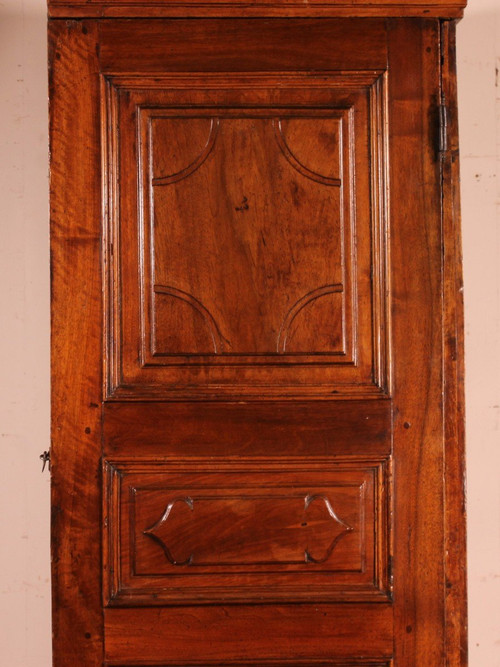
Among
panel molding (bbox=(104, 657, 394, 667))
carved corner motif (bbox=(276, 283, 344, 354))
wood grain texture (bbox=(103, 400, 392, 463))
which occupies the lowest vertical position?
panel molding (bbox=(104, 657, 394, 667))

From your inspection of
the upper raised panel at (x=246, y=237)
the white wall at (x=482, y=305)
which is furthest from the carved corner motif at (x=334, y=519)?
the white wall at (x=482, y=305)

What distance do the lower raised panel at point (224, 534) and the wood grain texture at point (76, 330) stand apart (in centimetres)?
5

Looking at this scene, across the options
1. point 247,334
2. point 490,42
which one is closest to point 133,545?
point 247,334

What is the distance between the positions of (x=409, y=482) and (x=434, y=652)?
0.33 m

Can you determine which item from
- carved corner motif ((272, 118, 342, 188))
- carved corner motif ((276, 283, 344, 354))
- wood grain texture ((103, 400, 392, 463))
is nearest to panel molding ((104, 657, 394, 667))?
wood grain texture ((103, 400, 392, 463))

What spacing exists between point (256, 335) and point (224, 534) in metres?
0.39

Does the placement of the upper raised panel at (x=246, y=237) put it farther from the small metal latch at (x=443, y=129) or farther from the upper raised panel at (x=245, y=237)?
the small metal latch at (x=443, y=129)

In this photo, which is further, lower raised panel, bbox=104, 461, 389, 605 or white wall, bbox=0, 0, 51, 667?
white wall, bbox=0, 0, 51, 667

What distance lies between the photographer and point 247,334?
1248 millimetres

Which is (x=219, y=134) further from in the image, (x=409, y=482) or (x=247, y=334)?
(x=409, y=482)

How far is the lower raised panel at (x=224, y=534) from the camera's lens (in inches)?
48.5

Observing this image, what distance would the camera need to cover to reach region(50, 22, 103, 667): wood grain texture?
1.22 meters

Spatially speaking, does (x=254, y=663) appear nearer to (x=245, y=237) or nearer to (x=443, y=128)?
(x=245, y=237)

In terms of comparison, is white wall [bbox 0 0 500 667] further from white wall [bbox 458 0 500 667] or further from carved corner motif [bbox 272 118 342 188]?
carved corner motif [bbox 272 118 342 188]
